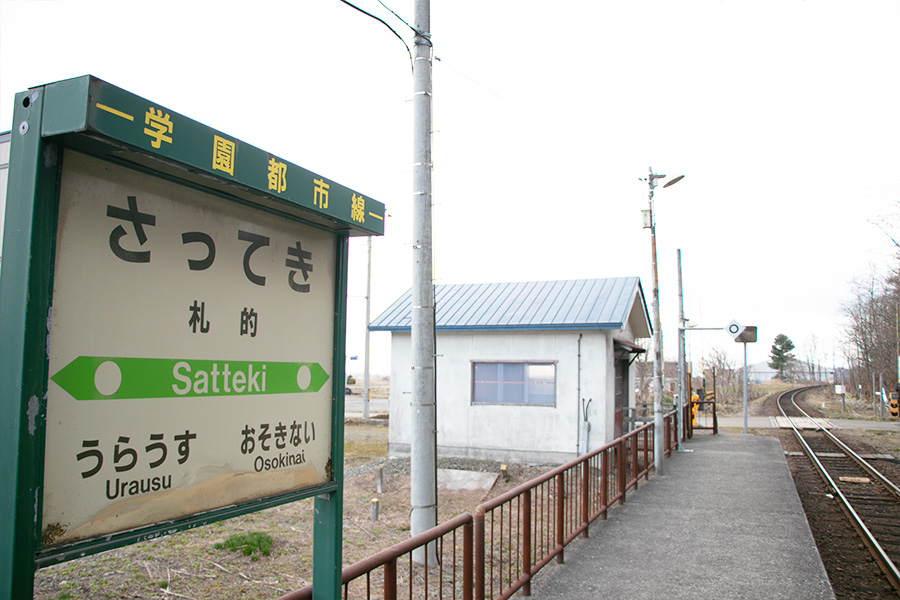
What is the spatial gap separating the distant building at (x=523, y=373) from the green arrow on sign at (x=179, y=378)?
12014mm

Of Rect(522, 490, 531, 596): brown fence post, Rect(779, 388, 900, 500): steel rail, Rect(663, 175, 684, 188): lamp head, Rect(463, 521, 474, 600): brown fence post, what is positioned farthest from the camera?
Rect(663, 175, 684, 188): lamp head

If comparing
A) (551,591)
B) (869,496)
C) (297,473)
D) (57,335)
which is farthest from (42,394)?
→ (869,496)

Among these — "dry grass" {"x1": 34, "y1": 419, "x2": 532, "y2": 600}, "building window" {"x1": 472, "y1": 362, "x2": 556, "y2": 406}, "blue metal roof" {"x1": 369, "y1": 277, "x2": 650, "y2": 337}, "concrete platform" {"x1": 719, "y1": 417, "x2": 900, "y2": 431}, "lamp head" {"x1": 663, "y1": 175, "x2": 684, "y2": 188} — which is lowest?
"concrete platform" {"x1": 719, "y1": 417, "x2": 900, "y2": 431}

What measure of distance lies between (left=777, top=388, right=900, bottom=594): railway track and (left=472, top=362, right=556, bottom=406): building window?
20.4ft

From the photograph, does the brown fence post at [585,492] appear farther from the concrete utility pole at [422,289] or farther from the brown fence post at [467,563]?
the brown fence post at [467,563]

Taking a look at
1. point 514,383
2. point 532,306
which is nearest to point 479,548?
point 514,383

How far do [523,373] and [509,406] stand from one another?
0.89m

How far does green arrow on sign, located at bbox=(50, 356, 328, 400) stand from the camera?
1.90 m

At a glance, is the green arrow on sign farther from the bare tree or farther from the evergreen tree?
the evergreen tree

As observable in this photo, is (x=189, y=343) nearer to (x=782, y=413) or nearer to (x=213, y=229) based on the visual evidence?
(x=213, y=229)

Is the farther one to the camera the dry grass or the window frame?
the window frame

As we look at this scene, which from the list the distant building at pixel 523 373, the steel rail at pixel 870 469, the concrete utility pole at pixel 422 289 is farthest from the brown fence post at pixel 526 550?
the steel rail at pixel 870 469

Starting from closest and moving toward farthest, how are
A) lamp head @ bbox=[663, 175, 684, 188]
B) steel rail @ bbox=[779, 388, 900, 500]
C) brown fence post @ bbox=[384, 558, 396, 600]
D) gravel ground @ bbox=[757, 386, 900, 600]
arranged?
brown fence post @ bbox=[384, 558, 396, 600] → gravel ground @ bbox=[757, 386, 900, 600] → steel rail @ bbox=[779, 388, 900, 500] → lamp head @ bbox=[663, 175, 684, 188]

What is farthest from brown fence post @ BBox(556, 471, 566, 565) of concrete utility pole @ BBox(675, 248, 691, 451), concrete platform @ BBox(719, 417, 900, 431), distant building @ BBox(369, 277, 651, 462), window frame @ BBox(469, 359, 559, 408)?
concrete platform @ BBox(719, 417, 900, 431)
